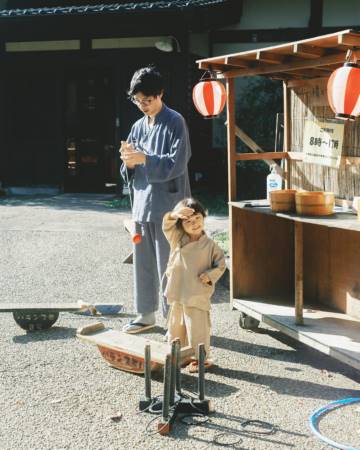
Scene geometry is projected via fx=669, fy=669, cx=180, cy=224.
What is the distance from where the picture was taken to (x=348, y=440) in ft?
11.8

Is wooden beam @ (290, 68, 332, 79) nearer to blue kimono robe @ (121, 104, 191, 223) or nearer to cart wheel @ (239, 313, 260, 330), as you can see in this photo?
blue kimono robe @ (121, 104, 191, 223)

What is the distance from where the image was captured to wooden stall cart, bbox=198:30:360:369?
190 inches

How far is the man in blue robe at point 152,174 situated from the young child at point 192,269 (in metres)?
0.47

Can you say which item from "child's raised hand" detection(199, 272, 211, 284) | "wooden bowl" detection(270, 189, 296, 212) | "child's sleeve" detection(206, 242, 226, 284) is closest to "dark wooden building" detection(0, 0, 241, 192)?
"wooden bowl" detection(270, 189, 296, 212)

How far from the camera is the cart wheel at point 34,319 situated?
5.46 meters

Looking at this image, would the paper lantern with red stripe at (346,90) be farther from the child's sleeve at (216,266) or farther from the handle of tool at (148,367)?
the handle of tool at (148,367)

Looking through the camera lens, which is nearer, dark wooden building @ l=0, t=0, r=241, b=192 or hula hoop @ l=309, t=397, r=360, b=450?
hula hoop @ l=309, t=397, r=360, b=450

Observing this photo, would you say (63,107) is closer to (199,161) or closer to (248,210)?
(199,161)

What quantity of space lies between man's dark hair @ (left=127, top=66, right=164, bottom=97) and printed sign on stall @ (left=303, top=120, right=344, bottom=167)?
1.42 meters

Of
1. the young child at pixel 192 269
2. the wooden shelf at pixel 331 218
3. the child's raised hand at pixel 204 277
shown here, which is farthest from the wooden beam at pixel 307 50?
the child's raised hand at pixel 204 277

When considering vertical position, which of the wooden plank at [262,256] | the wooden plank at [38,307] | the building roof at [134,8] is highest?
the building roof at [134,8]

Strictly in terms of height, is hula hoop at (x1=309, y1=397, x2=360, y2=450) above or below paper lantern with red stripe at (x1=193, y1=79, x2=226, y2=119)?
below

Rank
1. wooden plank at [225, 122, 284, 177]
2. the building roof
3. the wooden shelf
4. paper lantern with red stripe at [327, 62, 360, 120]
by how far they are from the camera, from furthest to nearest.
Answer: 1. the building roof
2. wooden plank at [225, 122, 284, 177]
3. the wooden shelf
4. paper lantern with red stripe at [327, 62, 360, 120]

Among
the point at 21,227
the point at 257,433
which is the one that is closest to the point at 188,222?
the point at 257,433
